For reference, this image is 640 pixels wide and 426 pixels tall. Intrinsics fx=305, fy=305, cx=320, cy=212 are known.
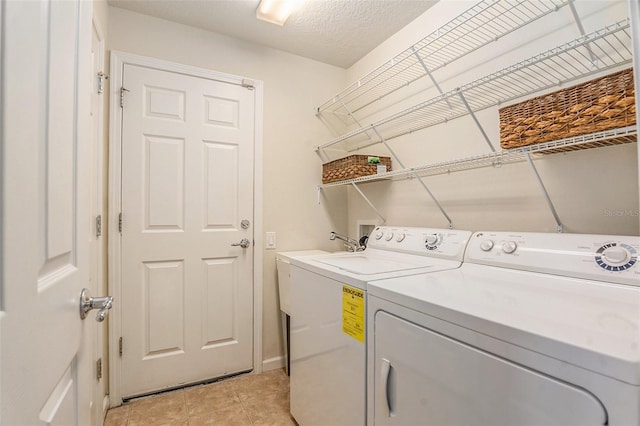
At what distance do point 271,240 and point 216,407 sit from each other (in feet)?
3.77

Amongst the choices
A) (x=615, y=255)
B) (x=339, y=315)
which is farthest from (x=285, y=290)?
(x=615, y=255)

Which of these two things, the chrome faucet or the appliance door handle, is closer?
the appliance door handle

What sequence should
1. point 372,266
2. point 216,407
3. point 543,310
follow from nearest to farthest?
point 543,310
point 372,266
point 216,407

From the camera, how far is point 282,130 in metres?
2.50

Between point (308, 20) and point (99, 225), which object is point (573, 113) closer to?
point (308, 20)

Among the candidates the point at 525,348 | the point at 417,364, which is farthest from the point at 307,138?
the point at 525,348

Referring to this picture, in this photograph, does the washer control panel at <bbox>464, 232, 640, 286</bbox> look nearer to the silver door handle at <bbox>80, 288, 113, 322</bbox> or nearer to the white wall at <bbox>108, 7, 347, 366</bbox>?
the silver door handle at <bbox>80, 288, 113, 322</bbox>

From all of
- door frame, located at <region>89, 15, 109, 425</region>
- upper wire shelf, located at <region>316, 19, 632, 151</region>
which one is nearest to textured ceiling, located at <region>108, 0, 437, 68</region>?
door frame, located at <region>89, 15, 109, 425</region>

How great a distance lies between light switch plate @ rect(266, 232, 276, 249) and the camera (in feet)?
7.90

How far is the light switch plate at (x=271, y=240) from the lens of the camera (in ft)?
7.90

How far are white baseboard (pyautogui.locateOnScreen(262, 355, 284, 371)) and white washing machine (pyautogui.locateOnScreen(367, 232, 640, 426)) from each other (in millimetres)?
1459

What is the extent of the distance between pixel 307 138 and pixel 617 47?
1.90 metres

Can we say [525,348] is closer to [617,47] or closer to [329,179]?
[617,47]

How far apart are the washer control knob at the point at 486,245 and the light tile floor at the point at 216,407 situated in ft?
4.69
